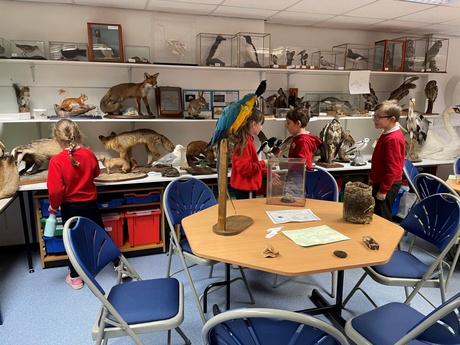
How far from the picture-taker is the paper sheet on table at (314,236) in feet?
5.53

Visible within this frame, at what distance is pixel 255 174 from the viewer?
2504 mm

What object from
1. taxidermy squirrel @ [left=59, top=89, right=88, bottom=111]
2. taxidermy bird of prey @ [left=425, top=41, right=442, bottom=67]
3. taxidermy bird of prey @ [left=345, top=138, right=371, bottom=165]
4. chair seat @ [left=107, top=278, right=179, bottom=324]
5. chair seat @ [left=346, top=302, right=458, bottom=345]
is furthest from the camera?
taxidermy bird of prey @ [left=425, top=41, right=442, bottom=67]

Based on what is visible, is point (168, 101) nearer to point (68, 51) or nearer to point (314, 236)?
point (68, 51)

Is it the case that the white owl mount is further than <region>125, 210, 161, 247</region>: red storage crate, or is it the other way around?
the white owl mount

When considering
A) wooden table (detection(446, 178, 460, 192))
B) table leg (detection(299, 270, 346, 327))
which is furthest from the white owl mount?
table leg (detection(299, 270, 346, 327))

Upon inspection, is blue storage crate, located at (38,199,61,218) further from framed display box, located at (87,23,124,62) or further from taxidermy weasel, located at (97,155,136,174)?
framed display box, located at (87,23,124,62)

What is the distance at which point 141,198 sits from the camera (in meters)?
3.03

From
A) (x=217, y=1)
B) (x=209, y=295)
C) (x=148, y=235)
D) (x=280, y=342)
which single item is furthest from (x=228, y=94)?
(x=280, y=342)

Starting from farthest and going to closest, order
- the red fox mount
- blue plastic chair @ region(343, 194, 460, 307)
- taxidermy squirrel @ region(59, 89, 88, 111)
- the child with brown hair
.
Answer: the red fox mount, taxidermy squirrel @ region(59, 89, 88, 111), the child with brown hair, blue plastic chair @ region(343, 194, 460, 307)

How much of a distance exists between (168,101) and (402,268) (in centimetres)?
248

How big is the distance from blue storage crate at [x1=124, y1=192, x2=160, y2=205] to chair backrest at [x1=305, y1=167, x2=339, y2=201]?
136cm

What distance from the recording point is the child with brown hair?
245 centimetres

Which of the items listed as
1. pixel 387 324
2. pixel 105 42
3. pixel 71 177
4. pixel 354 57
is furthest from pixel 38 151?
pixel 354 57

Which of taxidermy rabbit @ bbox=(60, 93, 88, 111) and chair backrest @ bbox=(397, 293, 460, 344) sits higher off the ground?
taxidermy rabbit @ bbox=(60, 93, 88, 111)
